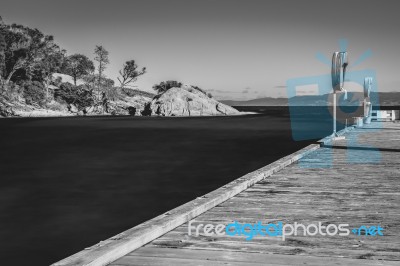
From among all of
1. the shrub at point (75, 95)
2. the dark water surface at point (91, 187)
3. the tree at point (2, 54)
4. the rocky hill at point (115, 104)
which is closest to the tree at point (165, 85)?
the rocky hill at point (115, 104)

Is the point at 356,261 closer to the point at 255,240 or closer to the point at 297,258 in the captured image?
the point at 297,258

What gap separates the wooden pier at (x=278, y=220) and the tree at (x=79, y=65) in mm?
125372

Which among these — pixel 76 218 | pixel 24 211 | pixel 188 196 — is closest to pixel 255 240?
pixel 76 218

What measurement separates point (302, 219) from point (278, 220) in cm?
28

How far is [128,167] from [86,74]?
11332 cm

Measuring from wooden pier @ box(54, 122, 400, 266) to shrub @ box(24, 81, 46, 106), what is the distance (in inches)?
3903

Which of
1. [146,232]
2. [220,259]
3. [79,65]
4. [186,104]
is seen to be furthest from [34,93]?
[220,259]

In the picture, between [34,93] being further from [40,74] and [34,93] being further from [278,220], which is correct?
[278,220]

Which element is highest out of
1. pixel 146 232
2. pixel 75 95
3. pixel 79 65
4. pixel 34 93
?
pixel 79 65

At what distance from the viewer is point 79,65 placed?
5054 inches

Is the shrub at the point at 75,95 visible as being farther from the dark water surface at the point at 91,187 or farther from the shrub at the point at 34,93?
the dark water surface at the point at 91,187

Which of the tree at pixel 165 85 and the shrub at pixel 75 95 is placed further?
the tree at pixel 165 85

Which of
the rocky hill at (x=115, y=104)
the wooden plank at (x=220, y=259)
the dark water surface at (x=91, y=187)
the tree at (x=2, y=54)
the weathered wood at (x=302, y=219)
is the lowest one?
the dark water surface at (x=91, y=187)

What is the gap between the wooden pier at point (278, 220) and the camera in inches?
149
